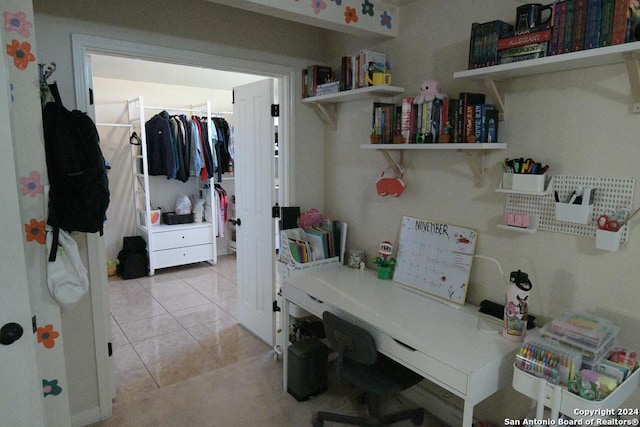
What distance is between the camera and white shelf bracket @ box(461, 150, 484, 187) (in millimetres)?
1899

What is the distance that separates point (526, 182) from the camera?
1.67 m

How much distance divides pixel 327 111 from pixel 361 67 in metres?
0.54

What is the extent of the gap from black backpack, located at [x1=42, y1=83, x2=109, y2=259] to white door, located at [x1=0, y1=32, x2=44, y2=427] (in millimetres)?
496

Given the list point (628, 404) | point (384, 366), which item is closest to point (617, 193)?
point (628, 404)

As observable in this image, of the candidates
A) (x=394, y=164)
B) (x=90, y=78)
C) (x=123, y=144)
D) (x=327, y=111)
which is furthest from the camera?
(x=123, y=144)

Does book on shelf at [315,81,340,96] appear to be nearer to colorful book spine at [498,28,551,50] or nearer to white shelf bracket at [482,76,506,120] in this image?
white shelf bracket at [482,76,506,120]

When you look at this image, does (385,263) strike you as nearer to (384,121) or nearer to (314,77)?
(384,121)

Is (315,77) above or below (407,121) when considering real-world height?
above

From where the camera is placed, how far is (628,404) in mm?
1544

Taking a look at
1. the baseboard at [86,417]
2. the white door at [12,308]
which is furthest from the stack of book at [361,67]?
the baseboard at [86,417]

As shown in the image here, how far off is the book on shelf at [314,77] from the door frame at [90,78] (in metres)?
0.09

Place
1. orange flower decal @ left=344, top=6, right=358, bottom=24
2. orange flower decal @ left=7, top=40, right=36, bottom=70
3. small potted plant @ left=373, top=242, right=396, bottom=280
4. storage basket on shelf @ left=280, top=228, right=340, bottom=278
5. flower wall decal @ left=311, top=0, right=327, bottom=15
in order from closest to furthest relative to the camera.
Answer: orange flower decal @ left=7, top=40, right=36, bottom=70, flower wall decal @ left=311, top=0, right=327, bottom=15, orange flower decal @ left=344, top=6, right=358, bottom=24, small potted plant @ left=373, top=242, right=396, bottom=280, storage basket on shelf @ left=280, top=228, right=340, bottom=278

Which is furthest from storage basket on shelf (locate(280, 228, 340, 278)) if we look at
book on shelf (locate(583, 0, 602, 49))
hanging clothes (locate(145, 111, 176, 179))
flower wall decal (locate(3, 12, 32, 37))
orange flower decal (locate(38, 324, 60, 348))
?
hanging clothes (locate(145, 111, 176, 179))

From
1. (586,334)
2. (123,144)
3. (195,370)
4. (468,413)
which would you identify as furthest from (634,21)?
(123,144)
